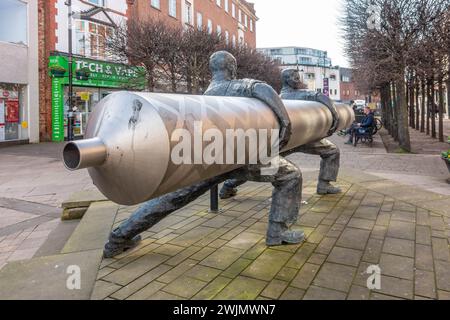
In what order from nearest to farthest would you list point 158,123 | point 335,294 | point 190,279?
point 158,123 → point 335,294 → point 190,279

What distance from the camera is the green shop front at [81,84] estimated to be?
57.1 feet

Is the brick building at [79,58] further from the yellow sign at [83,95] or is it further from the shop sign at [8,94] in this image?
the shop sign at [8,94]

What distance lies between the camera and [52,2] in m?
17.5

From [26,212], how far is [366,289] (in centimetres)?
511

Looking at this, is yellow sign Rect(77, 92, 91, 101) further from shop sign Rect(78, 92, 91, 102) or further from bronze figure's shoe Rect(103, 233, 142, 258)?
bronze figure's shoe Rect(103, 233, 142, 258)

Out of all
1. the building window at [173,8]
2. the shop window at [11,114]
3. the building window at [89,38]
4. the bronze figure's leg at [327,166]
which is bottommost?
the bronze figure's leg at [327,166]

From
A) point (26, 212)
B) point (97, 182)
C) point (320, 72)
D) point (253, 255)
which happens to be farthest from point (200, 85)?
point (320, 72)

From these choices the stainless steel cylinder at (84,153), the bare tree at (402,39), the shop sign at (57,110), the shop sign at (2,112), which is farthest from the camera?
the shop sign at (57,110)

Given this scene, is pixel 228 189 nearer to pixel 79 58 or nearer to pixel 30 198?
pixel 30 198

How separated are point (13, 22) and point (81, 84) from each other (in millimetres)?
3754

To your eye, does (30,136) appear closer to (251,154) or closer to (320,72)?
(251,154)

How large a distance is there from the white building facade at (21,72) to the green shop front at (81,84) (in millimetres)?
799

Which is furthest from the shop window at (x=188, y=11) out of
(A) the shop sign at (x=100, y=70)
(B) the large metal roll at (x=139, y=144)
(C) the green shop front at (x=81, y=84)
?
(B) the large metal roll at (x=139, y=144)

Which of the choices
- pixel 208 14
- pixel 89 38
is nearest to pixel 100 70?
pixel 89 38
